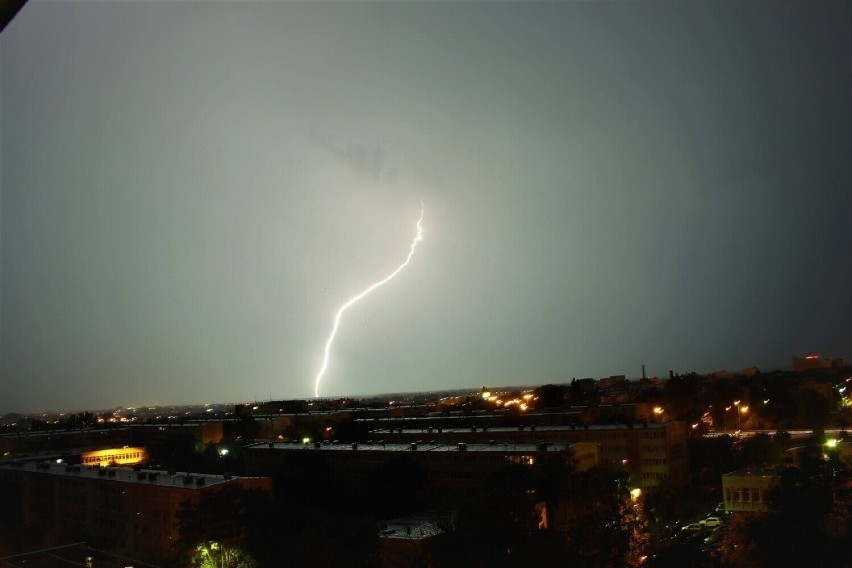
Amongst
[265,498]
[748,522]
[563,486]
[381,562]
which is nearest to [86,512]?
[265,498]

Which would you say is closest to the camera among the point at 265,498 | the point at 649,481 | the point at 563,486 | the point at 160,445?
the point at 265,498

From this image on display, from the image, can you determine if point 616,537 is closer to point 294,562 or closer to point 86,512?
point 294,562

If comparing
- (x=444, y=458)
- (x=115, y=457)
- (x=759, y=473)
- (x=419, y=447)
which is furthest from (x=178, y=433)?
(x=759, y=473)

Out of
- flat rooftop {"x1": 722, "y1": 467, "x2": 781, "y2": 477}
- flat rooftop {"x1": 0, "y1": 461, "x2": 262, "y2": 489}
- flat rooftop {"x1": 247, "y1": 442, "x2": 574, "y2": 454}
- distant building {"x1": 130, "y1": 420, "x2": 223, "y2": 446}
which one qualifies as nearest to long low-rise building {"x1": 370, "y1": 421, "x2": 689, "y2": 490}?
flat rooftop {"x1": 247, "y1": 442, "x2": 574, "y2": 454}

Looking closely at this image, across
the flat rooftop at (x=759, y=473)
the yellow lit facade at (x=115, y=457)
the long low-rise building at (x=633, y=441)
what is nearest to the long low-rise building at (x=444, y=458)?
the long low-rise building at (x=633, y=441)

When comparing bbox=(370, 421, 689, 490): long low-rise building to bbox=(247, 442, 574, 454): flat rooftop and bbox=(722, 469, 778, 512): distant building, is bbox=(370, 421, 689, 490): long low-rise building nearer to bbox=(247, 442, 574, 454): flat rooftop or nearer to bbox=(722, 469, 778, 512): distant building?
bbox=(247, 442, 574, 454): flat rooftop

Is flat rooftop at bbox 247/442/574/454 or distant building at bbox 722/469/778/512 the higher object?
flat rooftop at bbox 247/442/574/454
